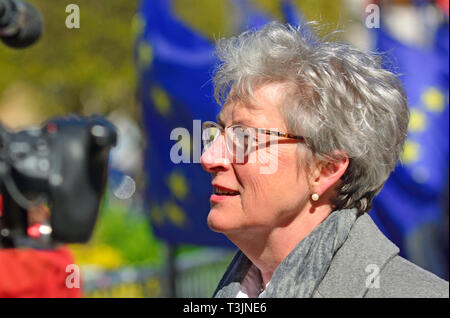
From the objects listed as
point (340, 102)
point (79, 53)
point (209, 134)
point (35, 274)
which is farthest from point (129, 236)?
point (79, 53)

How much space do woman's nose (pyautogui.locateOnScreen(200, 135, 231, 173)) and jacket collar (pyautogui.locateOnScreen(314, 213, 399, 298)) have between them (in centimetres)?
44

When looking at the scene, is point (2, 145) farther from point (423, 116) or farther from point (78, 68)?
point (78, 68)

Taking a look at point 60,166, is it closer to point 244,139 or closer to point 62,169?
point 62,169

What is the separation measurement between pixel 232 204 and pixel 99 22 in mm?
13057

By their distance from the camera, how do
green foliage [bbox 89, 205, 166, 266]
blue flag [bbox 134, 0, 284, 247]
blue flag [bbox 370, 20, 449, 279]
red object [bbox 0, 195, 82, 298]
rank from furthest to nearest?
1. green foliage [bbox 89, 205, 166, 266]
2. blue flag [bbox 134, 0, 284, 247]
3. blue flag [bbox 370, 20, 449, 279]
4. red object [bbox 0, 195, 82, 298]

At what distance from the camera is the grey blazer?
5.63 ft

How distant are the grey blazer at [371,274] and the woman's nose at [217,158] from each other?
38cm

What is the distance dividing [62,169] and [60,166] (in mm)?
15

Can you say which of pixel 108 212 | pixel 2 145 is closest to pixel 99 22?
pixel 108 212

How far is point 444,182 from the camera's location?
407 centimetres

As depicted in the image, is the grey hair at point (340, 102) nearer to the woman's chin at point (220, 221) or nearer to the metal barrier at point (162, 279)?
the woman's chin at point (220, 221)

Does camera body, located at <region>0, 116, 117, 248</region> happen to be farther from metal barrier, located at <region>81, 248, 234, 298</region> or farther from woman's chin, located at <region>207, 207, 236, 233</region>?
metal barrier, located at <region>81, 248, 234, 298</region>

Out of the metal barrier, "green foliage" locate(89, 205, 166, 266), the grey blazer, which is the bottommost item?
"green foliage" locate(89, 205, 166, 266)

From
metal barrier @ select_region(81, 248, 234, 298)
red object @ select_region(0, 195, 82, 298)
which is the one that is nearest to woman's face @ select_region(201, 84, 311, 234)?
red object @ select_region(0, 195, 82, 298)
